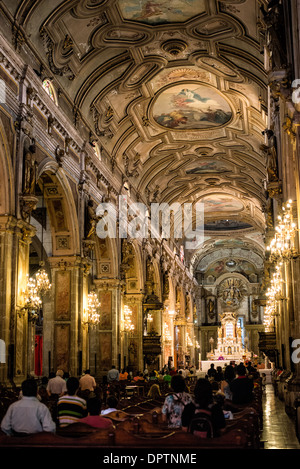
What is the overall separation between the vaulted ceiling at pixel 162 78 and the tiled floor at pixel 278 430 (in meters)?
10.1

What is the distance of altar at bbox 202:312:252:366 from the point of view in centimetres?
4391

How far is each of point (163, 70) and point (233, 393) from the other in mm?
14415

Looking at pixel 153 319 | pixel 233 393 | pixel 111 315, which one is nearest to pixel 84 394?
pixel 233 393

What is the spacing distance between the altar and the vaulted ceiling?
17.9 metres

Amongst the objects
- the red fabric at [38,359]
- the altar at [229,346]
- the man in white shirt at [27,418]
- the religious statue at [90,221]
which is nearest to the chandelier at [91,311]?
the religious statue at [90,221]

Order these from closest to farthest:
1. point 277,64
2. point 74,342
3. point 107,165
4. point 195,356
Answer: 1. point 277,64
2. point 74,342
3. point 107,165
4. point 195,356

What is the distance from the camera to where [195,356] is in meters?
48.0

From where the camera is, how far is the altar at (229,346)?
43906 mm

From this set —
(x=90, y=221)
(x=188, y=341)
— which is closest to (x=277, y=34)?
(x=90, y=221)

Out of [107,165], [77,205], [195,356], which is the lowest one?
[195,356]

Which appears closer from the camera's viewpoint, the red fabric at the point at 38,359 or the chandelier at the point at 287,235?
the chandelier at the point at 287,235

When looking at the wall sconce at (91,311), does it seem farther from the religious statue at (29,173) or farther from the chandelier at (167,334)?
the chandelier at (167,334)
